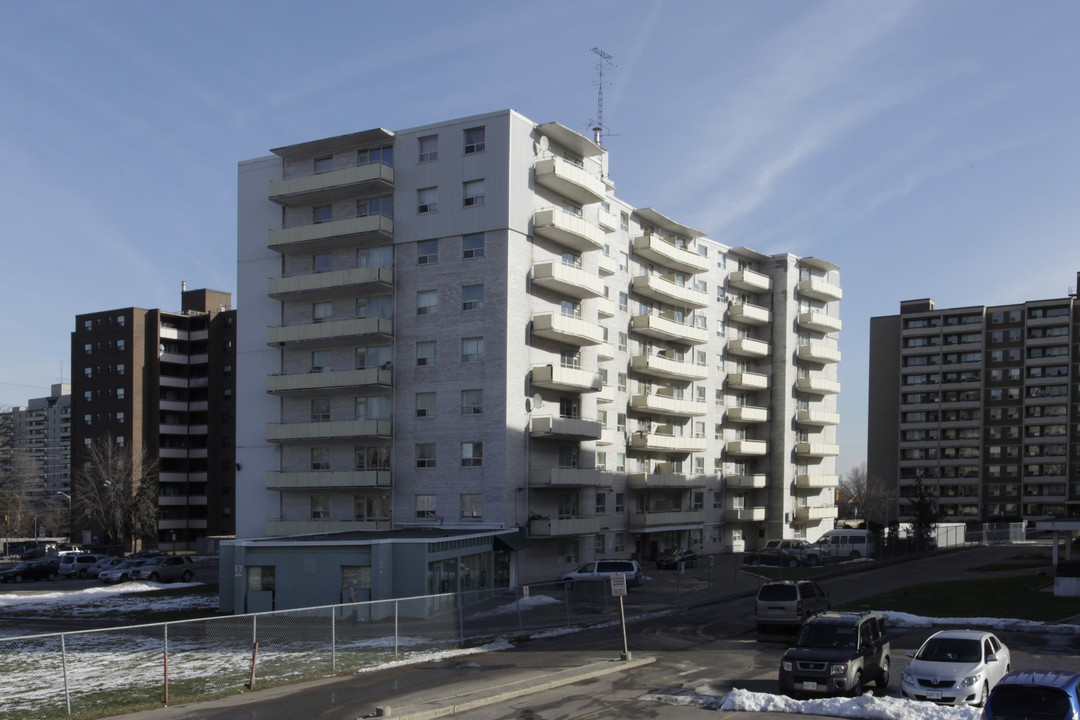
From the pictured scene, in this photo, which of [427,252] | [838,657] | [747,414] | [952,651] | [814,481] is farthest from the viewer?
[814,481]

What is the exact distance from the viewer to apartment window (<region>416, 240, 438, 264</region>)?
5803 centimetres

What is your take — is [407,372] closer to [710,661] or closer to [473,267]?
[473,267]

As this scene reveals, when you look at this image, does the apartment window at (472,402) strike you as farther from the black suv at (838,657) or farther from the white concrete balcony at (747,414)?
the white concrete balcony at (747,414)

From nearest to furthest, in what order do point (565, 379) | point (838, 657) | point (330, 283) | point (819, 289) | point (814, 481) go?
point (838, 657) < point (565, 379) < point (330, 283) < point (814, 481) < point (819, 289)

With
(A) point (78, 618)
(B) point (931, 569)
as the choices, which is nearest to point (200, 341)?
(A) point (78, 618)

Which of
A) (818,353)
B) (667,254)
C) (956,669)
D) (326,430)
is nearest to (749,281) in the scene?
(818,353)

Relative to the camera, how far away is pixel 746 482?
277 ft

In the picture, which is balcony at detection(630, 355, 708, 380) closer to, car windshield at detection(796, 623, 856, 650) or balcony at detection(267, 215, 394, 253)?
balcony at detection(267, 215, 394, 253)

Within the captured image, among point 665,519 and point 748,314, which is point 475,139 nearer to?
point 665,519

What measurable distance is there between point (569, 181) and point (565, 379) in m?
12.4

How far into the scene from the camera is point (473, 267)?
56.6 metres

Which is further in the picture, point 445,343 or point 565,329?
point 565,329

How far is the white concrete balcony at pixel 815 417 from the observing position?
299ft

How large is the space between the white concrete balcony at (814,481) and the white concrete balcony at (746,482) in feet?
16.3
